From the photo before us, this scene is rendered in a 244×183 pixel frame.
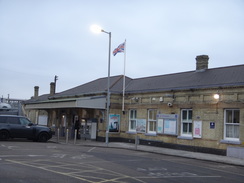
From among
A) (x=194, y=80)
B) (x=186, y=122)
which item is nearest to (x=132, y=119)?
(x=186, y=122)

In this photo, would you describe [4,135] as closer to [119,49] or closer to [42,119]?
[119,49]

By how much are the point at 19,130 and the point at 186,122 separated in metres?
12.0

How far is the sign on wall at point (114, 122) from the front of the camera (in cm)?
2522

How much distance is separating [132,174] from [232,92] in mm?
9907

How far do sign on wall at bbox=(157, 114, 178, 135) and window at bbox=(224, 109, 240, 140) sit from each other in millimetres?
3690

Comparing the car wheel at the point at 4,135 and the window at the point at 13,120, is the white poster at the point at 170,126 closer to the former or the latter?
the window at the point at 13,120

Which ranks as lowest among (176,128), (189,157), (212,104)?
(189,157)

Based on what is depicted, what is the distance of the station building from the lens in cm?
1838

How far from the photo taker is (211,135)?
62.2ft

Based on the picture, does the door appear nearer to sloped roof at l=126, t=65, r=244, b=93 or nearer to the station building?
the station building

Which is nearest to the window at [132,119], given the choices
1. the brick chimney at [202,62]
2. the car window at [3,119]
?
the brick chimney at [202,62]

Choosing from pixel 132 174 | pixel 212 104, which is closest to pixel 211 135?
pixel 212 104

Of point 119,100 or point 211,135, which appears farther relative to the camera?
point 119,100

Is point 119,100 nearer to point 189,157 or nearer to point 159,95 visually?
point 159,95
